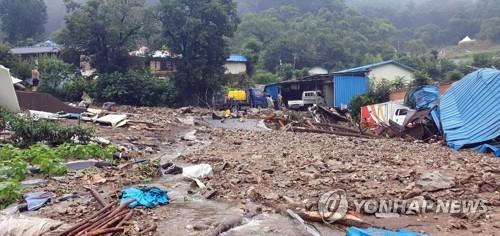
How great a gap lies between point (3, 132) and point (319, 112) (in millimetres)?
16612

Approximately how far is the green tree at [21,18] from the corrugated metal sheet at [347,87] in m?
38.6

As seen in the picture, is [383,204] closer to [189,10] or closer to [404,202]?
[404,202]

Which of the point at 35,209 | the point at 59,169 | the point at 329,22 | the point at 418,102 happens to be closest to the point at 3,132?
the point at 59,169

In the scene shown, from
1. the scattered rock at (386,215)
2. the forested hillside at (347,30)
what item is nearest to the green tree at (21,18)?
the forested hillside at (347,30)

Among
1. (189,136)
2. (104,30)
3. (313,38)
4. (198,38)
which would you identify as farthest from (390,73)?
(189,136)

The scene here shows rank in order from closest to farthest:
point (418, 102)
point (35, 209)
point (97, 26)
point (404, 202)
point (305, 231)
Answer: point (305, 231)
point (404, 202)
point (35, 209)
point (418, 102)
point (97, 26)

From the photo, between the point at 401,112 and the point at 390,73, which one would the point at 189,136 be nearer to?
the point at 401,112

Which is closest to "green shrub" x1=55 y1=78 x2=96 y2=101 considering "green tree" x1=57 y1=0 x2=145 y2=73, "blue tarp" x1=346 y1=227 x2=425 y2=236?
"green tree" x1=57 y1=0 x2=145 y2=73

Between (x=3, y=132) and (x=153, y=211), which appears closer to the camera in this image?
(x=153, y=211)

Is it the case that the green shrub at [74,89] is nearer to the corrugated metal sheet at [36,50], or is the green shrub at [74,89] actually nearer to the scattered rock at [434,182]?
the corrugated metal sheet at [36,50]

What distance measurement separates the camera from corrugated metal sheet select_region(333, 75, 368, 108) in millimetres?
30547

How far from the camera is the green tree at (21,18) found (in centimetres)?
5084

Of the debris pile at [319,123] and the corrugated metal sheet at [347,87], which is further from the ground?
the corrugated metal sheet at [347,87]

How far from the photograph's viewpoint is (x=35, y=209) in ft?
21.0
